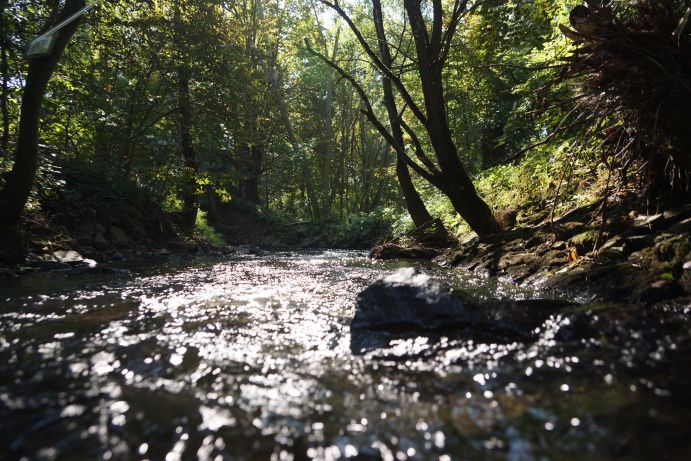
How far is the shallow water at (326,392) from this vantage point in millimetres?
1632

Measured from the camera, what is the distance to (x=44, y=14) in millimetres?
9398

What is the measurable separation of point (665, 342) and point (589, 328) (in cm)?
41

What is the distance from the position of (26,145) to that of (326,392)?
25.1 feet

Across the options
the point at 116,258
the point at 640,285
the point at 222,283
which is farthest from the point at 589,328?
the point at 116,258

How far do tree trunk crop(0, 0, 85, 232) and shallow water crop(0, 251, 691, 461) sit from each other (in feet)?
15.3

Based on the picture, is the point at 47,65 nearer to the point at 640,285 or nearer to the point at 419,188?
the point at 640,285

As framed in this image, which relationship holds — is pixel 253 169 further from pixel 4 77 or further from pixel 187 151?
pixel 4 77

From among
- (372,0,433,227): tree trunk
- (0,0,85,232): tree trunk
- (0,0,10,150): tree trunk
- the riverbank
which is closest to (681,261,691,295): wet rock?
the riverbank

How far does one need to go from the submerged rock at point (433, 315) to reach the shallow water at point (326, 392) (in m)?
0.13

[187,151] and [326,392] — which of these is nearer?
[326,392]

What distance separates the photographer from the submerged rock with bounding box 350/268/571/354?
2.90 metres

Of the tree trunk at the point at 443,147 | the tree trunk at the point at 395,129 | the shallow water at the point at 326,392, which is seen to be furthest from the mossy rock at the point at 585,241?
the tree trunk at the point at 395,129

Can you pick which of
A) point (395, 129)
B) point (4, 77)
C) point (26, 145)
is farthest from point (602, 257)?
point (4, 77)

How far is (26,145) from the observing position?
6.94 m
